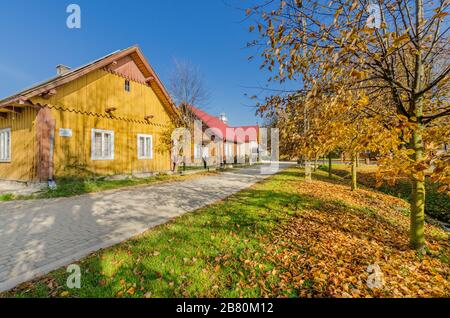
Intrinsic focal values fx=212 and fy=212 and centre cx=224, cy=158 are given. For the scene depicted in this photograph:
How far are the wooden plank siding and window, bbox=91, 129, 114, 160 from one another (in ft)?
0.70

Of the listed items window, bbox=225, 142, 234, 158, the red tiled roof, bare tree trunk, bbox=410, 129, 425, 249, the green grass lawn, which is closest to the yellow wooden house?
the green grass lawn

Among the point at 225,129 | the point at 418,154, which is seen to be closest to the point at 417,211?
the point at 418,154

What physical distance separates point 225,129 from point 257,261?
32.3 metres

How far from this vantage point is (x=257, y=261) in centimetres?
364

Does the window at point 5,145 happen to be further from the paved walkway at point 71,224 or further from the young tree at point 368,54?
the young tree at point 368,54

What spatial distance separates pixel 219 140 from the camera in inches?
1197

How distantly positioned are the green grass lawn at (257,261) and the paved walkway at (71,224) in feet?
1.52

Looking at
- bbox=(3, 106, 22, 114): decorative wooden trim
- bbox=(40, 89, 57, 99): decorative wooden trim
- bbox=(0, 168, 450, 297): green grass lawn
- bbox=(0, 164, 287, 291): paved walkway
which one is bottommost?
bbox=(0, 168, 450, 297): green grass lawn

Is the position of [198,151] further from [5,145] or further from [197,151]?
[5,145]

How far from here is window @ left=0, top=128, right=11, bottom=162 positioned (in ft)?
Answer: 36.0

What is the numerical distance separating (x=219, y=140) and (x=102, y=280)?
2774 cm

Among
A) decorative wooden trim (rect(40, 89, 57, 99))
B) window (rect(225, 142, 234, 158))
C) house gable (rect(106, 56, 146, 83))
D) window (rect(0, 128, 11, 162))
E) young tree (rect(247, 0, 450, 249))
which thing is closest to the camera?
young tree (rect(247, 0, 450, 249))

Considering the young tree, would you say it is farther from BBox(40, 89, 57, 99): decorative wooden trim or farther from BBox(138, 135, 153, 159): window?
BBox(138, 135, 153, 159): window
